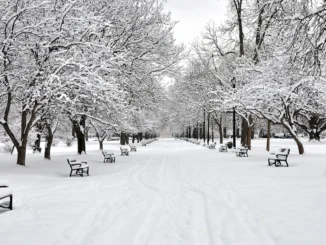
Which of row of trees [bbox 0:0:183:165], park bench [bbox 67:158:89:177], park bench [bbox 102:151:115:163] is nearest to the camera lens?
row of trees [bbox 0:0:183:165]

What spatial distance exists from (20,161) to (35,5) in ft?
23.2

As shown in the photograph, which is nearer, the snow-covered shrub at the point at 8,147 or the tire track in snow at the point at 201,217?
the tire track in snow at the point at 201,217

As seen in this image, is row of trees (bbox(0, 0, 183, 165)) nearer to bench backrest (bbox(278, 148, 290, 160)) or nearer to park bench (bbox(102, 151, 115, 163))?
park bench (bbox(102, 151, 115, 163))

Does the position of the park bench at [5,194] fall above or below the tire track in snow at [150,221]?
above

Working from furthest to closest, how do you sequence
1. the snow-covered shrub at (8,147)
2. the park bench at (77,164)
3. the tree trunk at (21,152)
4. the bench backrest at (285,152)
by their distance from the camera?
the snow-covered shrub at (8,147) < the bench backrest at (285,152) < the tree trunk at (21,152) < the park bench at (77,164)

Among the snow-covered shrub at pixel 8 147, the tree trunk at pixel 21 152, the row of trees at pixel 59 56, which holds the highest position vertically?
the row of trees at pixel 59 56

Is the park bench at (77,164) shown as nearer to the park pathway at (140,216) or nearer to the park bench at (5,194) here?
the park pathway at (140,216)

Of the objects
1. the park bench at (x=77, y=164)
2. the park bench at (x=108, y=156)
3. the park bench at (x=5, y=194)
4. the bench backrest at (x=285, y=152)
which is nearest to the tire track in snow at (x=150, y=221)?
the park bench at (x=5, y=194)

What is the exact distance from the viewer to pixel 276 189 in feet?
29.6

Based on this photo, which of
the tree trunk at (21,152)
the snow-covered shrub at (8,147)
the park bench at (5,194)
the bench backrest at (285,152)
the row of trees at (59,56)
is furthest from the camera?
the snow-covered shrub at (8,147)

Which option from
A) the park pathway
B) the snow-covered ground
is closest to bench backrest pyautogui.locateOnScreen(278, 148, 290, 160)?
the snow-covered ground

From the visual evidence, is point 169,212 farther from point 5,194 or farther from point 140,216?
point 5,194

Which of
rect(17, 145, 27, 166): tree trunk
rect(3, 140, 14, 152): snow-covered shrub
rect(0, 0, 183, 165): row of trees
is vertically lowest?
rect(3, 140, 14, 152): snow-covered shrub

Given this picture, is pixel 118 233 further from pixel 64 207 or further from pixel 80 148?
pixel 80 148
